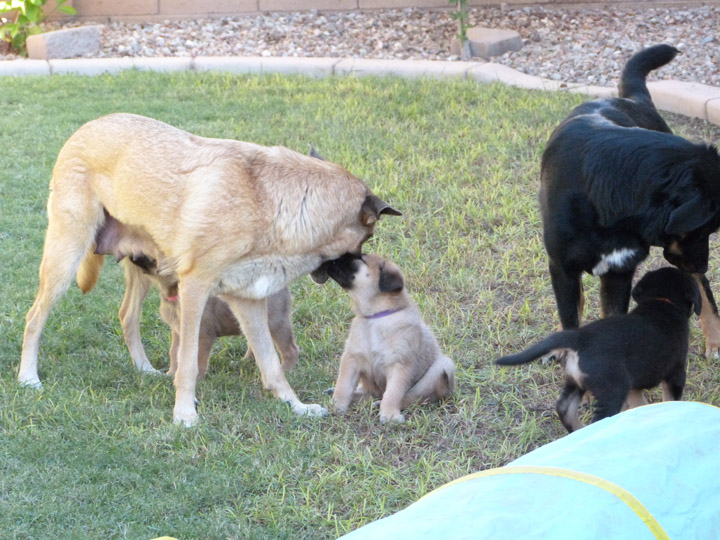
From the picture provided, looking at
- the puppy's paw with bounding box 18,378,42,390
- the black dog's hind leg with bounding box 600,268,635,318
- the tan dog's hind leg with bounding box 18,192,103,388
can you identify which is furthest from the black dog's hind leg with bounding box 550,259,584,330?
the puppy's paw with bounding box 18,378,42,390

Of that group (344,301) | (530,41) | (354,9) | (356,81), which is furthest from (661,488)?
(354,9)

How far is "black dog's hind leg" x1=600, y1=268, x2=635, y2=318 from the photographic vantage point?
4.39 meters

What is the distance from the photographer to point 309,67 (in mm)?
10445

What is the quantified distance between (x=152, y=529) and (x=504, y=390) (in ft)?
6.71

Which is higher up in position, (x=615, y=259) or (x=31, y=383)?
(x=615, y=259)

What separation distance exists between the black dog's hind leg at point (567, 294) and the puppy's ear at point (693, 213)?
2.11 feet

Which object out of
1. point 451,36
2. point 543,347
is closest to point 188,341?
point 543,347

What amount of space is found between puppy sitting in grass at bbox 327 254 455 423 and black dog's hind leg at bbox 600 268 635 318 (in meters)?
0.91

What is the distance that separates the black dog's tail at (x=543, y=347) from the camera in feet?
12.1

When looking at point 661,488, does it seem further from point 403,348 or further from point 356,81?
point 356,81

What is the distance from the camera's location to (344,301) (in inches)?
222

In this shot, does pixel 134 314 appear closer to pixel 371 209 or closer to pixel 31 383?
pixel 31 383

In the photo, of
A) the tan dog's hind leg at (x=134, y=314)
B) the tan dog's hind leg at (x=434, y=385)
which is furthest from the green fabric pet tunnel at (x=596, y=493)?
the tan dog's hind leg at (x=134, y=314)

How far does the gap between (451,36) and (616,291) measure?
7.38 meters
